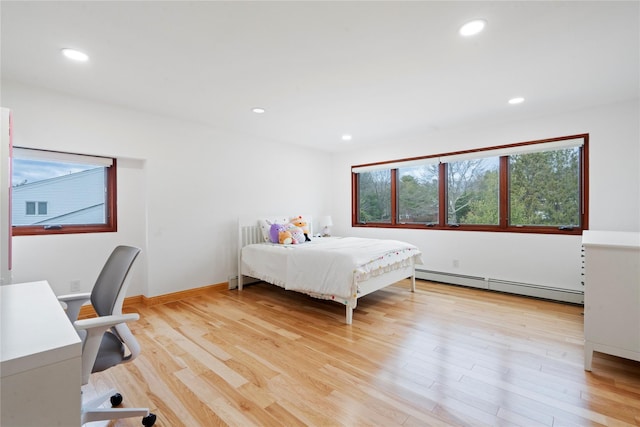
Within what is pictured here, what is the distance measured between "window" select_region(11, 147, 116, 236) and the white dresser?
4.56 metres

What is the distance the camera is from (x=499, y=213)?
404 cm

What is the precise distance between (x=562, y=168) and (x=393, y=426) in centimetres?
375

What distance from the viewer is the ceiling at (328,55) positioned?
1.77 m

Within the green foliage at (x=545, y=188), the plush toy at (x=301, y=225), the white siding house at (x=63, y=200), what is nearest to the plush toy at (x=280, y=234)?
the plush toy at (x=301, y=225)

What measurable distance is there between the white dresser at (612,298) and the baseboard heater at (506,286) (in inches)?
65.8

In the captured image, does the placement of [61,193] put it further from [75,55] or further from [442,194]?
[442,194]

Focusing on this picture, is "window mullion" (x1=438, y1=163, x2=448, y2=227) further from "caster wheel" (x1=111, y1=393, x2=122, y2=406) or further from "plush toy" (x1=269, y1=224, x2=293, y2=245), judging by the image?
"caster wheel" (x1=111, y1=393, x2=122, y2=406)

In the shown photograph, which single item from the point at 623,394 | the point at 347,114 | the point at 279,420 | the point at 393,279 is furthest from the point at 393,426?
the point at 347,114

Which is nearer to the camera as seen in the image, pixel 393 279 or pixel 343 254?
pixel 343 254

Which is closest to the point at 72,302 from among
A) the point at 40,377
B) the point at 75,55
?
the point at 40,377

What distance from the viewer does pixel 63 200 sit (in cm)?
315

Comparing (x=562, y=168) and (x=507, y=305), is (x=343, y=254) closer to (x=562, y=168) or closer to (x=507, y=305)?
(x=507, y=305)

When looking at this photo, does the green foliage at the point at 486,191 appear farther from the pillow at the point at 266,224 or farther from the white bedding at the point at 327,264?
the pillow at the point at 266,224

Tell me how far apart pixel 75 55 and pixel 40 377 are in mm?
2516
